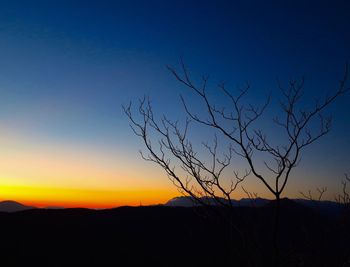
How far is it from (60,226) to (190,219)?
15.8 meters

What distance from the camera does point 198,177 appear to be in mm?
3709

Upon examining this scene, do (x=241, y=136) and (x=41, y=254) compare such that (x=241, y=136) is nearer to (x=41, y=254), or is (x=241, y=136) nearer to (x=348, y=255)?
(x=348, y=255)

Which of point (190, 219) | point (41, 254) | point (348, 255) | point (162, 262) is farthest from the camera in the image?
point (190, 219)

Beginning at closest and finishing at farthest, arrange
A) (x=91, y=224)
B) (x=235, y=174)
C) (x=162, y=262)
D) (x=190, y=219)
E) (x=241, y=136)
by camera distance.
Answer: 1. (x=241, y=136)
2. (x=235, y=174)
3. (x=162, y=262)
4. (x=91, y=224)
5. (x=190, y=219)

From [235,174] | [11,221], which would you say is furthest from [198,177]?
[11,221]

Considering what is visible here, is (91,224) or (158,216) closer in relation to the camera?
(91,224)

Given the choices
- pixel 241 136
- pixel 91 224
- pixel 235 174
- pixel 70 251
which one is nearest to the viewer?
pixel 241 136

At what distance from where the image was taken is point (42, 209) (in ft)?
132

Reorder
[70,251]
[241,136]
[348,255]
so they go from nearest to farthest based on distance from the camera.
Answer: [241,136], [348,255], [70,251]

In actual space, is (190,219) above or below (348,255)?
above

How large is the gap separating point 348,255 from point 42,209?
40.1 meters

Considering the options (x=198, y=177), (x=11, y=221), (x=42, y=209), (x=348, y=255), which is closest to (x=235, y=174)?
(x=198, y=177)

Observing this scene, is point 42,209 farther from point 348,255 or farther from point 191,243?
point 348,255

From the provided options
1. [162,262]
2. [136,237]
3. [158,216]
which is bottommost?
[162,262]
